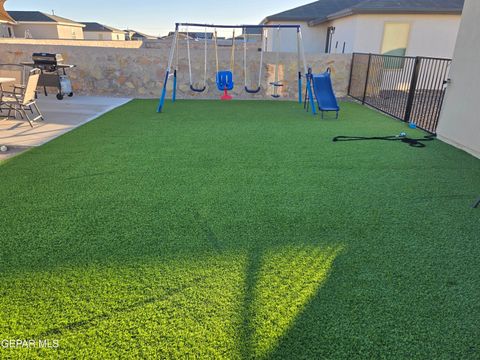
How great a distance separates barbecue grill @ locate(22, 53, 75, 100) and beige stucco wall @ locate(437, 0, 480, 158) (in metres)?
8.01

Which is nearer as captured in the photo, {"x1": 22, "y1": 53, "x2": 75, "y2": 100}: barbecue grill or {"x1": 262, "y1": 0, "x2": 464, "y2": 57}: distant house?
{"x1": 22, "y1": 53, "x2": 75, "y2": 100}: barbecue grill

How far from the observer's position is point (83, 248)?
233cm

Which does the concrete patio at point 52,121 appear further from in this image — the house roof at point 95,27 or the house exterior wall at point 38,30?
the house roof at point 95,27

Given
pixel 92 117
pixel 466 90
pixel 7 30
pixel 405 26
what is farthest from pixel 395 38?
pixel 7 30

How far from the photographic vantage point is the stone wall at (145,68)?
8977 millimetres

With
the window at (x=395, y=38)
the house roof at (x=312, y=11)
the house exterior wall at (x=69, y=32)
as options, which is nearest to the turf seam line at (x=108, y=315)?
the window at (x=395, y=38)

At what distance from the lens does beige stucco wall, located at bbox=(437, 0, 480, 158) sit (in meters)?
4.50

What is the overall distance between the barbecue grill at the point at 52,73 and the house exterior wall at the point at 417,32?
30.0 ft

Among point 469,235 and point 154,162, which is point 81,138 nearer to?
point 154,162

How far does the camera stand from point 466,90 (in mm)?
4684

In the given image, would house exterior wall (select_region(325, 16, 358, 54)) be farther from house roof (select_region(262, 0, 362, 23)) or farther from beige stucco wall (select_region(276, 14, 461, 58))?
house roof (select_region(262, 0, 362, 23))

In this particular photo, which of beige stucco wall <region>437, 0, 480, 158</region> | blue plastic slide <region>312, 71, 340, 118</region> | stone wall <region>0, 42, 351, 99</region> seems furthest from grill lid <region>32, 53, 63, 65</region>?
beige stucco wall <region>437, 0, 480, 158</region>

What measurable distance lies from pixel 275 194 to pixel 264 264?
1164 mm

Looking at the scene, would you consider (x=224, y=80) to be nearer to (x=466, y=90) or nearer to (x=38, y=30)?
(x=466, y=90)
